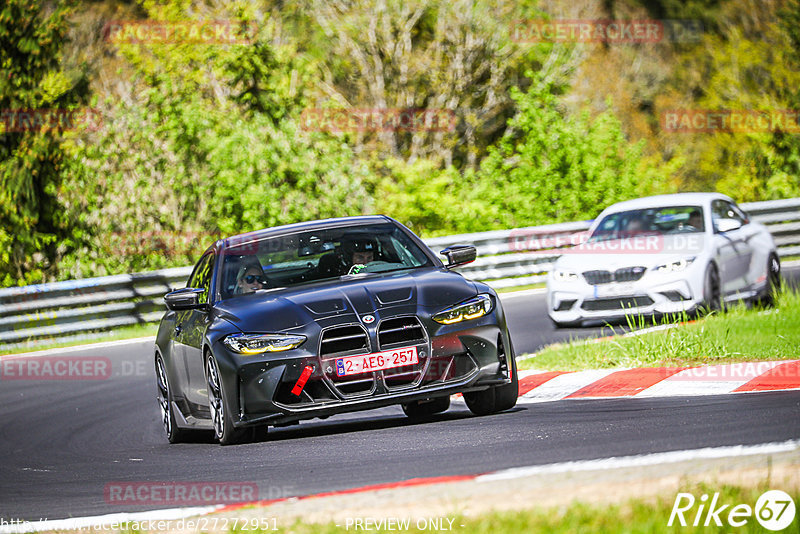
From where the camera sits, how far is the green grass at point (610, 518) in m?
4.37

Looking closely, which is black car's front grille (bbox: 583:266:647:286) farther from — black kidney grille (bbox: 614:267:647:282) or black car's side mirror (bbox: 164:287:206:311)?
black car's side mirror (bbox: 164:287:206:311)

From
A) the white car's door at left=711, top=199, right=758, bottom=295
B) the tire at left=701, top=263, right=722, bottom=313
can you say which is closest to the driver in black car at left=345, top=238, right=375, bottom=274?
the tire at left=701, top=263, right=722, bottom=313

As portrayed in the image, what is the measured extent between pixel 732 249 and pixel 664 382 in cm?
541

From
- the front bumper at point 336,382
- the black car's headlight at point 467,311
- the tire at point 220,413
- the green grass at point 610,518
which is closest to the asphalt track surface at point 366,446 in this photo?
the tire at point 220,413

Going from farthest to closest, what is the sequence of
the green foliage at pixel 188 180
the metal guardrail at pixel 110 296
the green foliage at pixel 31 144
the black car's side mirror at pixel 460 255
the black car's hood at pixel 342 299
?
the green foliage at pixel 188 180, the green foliage at pixel 31 144, the metal guardrail at pixel 110 296, the black car's side mirror at pixel 460 255, the black car's hood at pixel 342 299

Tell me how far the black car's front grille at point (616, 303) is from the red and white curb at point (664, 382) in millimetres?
3417

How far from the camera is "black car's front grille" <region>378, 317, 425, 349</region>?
25.6 feet

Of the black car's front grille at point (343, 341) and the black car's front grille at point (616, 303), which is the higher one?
the black car's front grille at point (343, 341)

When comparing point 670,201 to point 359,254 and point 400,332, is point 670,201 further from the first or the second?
point 400,332

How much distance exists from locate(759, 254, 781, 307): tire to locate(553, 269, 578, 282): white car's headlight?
2356 mm

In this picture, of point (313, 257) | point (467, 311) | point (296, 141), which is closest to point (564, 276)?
point (313, 257)

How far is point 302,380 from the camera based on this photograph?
25.5 feet

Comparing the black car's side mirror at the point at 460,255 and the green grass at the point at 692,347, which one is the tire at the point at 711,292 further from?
the black car's side mirror at the point at 460,255

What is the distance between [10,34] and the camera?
23.9 m
